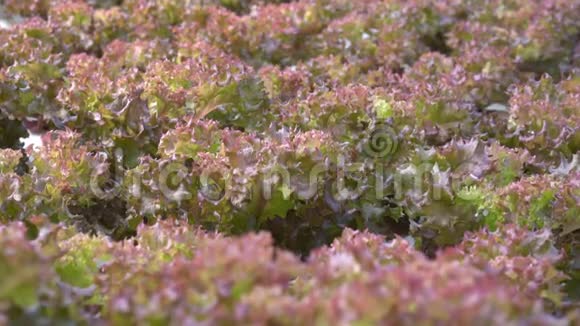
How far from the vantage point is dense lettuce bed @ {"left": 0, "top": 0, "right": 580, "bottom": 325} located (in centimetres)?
120

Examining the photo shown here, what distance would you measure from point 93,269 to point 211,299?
490 millimetres

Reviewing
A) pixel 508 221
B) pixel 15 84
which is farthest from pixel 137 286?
pixel 15 84

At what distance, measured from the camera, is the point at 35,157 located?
2.13 metres

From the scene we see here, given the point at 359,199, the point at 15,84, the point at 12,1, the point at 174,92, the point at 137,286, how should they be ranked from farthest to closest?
the point at 12,1
the point at 15,84
the point at 174,92
the point at 359,199
the point at 137,286

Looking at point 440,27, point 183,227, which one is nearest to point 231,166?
point 183,227

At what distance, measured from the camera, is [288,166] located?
1948mm

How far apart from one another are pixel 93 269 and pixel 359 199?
811 millimetres

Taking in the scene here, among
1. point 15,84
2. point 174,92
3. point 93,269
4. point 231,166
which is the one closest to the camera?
point 93,269

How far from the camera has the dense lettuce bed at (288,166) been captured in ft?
3.95

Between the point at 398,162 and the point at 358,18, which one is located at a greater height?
the point at 358,18

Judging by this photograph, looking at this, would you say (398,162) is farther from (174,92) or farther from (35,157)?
(35,157)

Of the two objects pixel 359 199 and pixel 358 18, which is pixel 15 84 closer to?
pixel 359 199

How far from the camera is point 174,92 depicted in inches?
93.4

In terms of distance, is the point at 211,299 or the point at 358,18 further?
the point at 358,18
